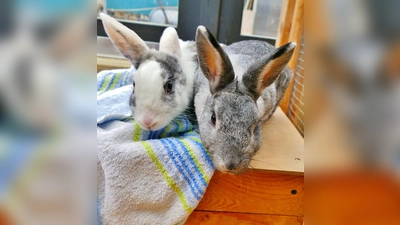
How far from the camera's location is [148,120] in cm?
86

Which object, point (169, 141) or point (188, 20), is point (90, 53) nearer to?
point (169, 141)

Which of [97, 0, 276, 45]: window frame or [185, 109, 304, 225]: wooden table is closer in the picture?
[185, 109, 304, 225]: wooden table

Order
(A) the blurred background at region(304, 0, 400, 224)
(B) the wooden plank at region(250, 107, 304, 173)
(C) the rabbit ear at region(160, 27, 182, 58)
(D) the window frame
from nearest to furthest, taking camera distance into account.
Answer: (A) the blurred background at region(304, 0, 400, 224), (B) the wooden plank at region(250, 107, 304, 173), (C) the rabbit ear at region(160, 27, 182, 58), (D) the window frame

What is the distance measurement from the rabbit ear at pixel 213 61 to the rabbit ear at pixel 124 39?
0.80 ft

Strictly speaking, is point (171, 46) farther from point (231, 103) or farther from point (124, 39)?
point (231, 103)

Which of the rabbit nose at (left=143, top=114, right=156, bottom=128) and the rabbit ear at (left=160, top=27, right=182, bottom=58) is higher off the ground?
the rabbit ear at (left=160, top=27, right=182, bottom=58)

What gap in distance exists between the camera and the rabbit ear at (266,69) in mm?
789

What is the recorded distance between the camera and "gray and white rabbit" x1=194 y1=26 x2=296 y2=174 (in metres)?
0.77

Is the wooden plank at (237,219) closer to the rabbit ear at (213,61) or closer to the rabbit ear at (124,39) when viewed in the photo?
the rabbit ear at (213,61)

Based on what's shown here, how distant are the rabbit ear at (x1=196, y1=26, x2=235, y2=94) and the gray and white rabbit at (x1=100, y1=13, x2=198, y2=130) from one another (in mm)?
127

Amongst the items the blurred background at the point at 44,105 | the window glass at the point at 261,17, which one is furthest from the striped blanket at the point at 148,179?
the window glass at the point at 261,17

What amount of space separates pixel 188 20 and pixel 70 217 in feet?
4.91

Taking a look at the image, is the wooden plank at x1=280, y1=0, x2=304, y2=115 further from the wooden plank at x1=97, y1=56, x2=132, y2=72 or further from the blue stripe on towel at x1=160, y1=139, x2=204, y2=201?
the wooden plank at x1=97, y1=56, x2=132, y2=72

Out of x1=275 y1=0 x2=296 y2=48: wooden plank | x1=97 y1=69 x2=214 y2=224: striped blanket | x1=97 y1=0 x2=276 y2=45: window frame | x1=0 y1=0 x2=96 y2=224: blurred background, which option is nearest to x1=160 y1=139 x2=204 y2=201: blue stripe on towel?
x1=97 y1=69 x2=214 y2=224: striped blanket
